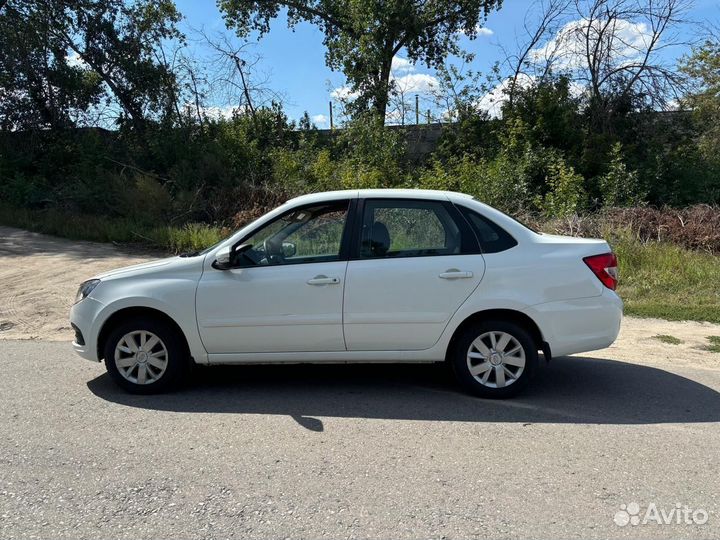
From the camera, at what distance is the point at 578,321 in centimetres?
498

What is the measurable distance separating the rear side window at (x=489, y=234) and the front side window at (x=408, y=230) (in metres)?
0.14

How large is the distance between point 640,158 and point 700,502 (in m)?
16.8

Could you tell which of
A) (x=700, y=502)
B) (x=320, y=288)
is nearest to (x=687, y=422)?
(x=700, y=502)

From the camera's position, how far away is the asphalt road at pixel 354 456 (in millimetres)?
3289

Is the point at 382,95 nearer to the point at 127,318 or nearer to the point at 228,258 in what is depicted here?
the point at 228,258

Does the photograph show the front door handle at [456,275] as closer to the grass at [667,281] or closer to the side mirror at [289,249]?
the side mirror at [289,249]

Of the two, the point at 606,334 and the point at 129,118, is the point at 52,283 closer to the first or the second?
the point at 606,334

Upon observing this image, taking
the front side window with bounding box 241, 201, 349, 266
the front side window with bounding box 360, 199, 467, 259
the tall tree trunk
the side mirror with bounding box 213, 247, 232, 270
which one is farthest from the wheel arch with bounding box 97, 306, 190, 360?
the tall tree trunk

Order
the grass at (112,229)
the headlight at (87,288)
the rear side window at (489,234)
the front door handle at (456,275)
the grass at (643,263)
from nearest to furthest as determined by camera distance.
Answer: the front door handle at (456,275) < the rear side window at (489,234) < the headlight at (87,288) < the grass at (643,263) < the grass at (112,229)

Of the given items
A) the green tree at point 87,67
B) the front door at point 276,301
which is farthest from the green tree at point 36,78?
Result: the front door at point 276,301

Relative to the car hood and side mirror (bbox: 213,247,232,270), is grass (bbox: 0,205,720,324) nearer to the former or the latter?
side mirror (bbox: 213,247,232,270)

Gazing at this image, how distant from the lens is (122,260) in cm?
1238

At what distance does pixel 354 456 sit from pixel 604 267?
266 centimetres

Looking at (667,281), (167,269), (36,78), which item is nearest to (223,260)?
(167,269)
